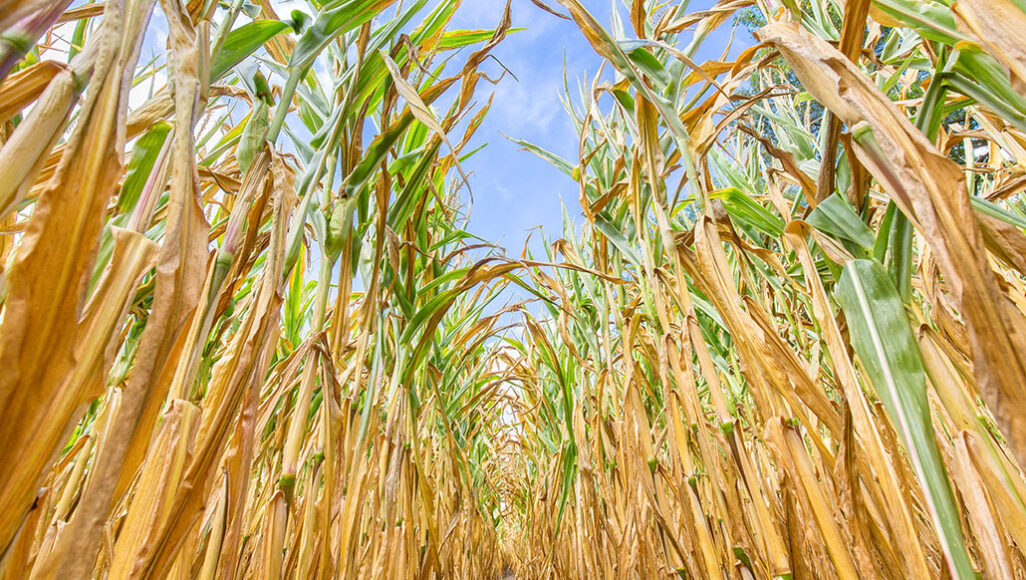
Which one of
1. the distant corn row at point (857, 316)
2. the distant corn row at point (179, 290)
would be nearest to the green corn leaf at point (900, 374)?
the distant corn row at point (857, 316)

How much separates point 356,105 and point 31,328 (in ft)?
1.59

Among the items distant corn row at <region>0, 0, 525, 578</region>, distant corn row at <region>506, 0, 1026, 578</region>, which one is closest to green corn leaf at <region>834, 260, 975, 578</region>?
distant corn row at <region>506, 0, 1026, 578</region>

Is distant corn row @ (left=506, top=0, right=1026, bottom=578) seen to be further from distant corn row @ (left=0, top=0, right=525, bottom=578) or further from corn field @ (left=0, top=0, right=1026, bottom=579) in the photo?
distant corn row @ (left=0, top=0, right=525, bottom=578)

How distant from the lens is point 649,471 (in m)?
0.64

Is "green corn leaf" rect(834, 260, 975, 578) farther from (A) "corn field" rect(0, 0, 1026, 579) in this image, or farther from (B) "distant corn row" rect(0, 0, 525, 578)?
(B) "distant corn row" rect(0, 0, 525, 578)

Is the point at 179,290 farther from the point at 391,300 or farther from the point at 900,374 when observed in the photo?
the point at 391,300

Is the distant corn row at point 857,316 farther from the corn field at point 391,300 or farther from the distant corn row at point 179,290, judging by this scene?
the distant corn row at point 179,290

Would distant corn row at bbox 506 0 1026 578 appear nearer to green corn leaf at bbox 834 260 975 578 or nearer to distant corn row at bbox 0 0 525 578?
green corn leaf at bbox 834 260 975 578

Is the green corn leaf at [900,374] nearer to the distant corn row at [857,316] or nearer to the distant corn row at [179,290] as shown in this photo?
the distant corn row at [857,316]

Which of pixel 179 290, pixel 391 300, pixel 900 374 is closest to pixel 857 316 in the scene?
pixel 900 374

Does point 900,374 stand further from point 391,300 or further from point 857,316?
point 391,300

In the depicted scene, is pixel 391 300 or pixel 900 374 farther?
pixel 391 300

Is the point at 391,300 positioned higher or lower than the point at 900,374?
higher

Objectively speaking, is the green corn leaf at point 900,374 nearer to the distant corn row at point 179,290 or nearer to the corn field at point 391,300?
the corn field at point 391,300
